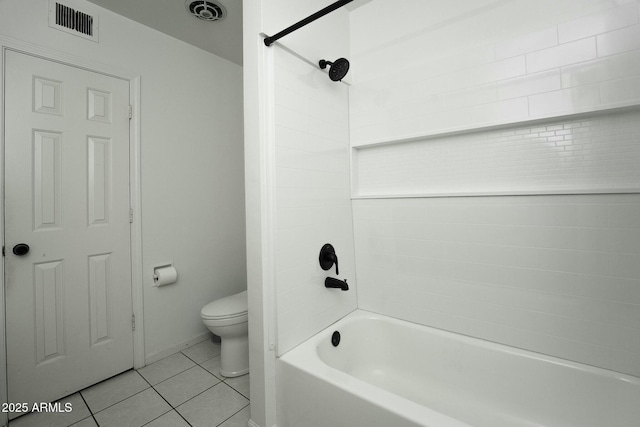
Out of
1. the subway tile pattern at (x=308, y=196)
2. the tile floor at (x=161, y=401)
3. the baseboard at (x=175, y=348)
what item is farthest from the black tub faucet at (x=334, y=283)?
the baseboard at (x=175, y=348)

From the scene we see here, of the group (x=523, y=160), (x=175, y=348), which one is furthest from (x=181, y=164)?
(x=523, y=160)

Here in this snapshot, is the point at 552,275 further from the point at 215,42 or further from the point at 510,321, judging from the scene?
the point at 215,42

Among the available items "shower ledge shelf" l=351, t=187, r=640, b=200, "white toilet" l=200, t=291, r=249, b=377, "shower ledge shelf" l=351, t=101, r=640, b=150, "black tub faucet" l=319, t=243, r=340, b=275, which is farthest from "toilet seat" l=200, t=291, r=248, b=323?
"shower ledge shelf" l=351, t=101, r=640, b=150

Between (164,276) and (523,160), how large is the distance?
245cm

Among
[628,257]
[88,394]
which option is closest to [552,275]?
[628,257]

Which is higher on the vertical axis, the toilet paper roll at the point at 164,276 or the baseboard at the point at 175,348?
the toilet paper roll at the point at 164,276

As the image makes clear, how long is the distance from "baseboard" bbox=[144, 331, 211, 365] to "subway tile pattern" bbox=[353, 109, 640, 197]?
1.96 m

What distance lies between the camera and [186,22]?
2.03 m

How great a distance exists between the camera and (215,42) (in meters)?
2.29

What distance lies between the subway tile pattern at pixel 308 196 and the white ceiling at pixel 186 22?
92 centimetres

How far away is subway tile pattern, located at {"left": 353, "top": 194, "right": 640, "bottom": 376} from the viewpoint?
1172mm

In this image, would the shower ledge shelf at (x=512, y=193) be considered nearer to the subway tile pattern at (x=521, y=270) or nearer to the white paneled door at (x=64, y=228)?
the subway tile pattern at (x=521, y=270)

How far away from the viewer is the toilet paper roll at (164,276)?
6.77 feet

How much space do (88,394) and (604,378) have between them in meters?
2.79
